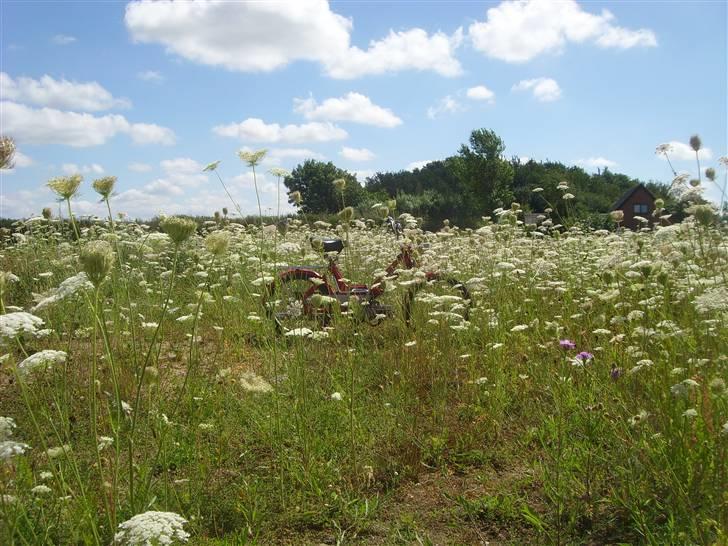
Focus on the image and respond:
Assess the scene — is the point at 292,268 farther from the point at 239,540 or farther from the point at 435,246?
the point at 239,540

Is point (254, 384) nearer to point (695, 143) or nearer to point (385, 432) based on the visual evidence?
point (385, 432)

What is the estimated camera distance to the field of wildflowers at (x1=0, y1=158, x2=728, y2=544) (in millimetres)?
2199

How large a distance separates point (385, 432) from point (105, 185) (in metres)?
2.04

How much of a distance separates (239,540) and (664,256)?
362cm

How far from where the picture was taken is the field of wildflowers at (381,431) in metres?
2.20

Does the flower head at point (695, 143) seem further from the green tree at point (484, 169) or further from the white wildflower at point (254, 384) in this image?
the green tree at point (484, 169)

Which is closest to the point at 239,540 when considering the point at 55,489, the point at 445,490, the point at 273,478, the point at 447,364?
the point at 273,478

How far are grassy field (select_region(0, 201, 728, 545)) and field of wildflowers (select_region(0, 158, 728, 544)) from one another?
0.02 metres

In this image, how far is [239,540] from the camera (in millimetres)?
2508

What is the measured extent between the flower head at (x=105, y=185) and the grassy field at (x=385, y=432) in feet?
0.65

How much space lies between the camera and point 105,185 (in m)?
2.62

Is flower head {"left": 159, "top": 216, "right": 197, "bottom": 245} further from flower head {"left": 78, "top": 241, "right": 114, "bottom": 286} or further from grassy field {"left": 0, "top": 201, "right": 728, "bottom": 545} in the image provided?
flower head {"left": 78, "top": 241, "right": 114, "bottom": 286}

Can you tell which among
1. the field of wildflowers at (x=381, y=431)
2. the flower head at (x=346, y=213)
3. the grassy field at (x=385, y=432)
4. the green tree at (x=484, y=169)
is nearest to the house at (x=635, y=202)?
the green tree at (x=484, y=169)

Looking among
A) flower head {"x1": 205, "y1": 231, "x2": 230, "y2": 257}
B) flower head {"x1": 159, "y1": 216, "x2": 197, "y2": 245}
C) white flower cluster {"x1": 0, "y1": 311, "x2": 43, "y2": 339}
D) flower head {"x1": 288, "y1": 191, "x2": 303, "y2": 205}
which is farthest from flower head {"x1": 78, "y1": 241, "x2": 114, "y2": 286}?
flower head {"x1": 288, "y1": 191, "x2": 303, "y2": 205}
